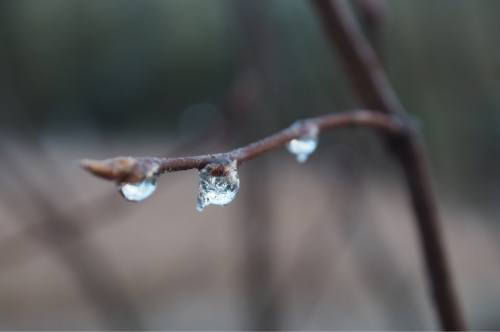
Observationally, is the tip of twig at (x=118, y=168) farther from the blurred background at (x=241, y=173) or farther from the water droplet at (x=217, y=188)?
the blurred background at (x=241, y=173)

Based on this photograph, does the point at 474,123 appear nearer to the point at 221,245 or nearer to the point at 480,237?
the point at 480,237

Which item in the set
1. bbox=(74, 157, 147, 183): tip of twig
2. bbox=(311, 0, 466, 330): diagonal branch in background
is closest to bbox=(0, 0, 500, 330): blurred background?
bbox=(311, 0, 466, 330): diagonal branch in background

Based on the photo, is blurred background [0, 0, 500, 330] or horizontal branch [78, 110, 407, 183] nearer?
horizontal branch [78, 110, 407, 183]

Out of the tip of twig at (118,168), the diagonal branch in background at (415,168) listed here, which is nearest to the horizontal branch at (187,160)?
the tip of twig at (118,168)

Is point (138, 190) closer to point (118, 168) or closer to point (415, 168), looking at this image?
point (118, 168)

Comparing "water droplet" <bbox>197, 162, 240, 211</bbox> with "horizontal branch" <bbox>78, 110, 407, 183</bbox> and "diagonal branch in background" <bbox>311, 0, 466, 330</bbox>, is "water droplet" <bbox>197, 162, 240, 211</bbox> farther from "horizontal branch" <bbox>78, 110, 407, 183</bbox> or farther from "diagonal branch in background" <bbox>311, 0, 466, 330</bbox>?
"diagonal branch in background" <bbox>311, 0, 466, 330</bbox>
